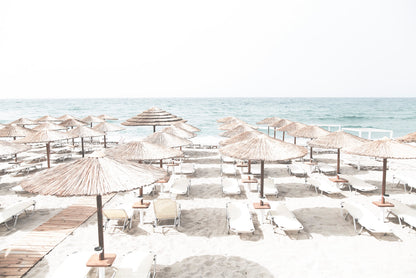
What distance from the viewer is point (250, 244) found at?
5.25 meters

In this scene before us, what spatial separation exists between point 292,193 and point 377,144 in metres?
2.98

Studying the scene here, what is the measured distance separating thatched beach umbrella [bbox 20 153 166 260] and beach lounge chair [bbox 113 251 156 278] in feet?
1.34

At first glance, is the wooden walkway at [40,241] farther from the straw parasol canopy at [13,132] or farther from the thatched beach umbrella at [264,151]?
the straw parasol canopy at [13,132]

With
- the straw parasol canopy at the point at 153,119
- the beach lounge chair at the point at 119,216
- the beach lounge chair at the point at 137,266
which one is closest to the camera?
the beach lounge chair at the point at 137,266

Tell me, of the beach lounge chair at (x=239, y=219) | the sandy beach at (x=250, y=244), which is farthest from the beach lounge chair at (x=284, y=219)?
the beach lounge chair at (x=239, y=219)

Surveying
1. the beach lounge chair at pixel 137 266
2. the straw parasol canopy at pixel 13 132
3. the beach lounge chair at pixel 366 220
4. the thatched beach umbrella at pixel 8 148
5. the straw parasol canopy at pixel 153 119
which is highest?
the straw parasol canopy at pixel 153 119

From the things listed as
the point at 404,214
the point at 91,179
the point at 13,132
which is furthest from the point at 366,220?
the point at 13,132

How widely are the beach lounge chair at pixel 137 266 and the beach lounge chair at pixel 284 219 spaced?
2.75 meters

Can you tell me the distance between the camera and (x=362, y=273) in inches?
170

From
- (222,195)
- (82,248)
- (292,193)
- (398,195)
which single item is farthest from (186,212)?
(398,195)

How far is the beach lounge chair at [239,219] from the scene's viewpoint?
17.6 feet

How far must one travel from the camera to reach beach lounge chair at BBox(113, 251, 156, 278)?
154 inches

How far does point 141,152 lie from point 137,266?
2.66 metres

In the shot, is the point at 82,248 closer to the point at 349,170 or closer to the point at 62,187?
the point at 62,187
